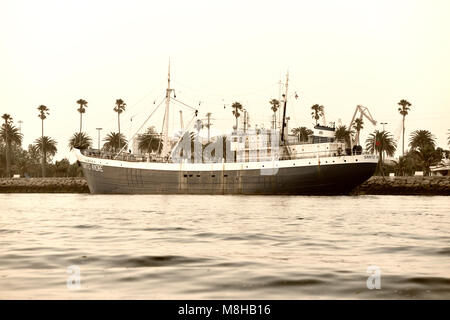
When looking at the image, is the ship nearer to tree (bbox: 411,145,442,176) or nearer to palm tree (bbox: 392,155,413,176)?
tree (bbox: 411,145,442,176)

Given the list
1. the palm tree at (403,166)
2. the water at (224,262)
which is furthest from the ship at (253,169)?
the palm tree at (403,166)

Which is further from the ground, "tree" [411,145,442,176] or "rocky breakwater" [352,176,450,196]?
"tree" [411,145,442,176]

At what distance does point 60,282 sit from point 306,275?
13.2ft

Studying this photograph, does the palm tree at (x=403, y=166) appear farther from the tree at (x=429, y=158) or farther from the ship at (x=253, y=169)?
the ship at (x=253, y=169)

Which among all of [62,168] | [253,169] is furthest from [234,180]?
[62,168]

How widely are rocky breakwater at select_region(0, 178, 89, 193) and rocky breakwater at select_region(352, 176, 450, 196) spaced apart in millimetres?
47492

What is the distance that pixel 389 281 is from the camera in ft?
29.5

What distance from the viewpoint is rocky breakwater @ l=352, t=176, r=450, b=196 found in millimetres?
79375

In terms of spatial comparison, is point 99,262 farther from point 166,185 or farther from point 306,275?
point 166,185

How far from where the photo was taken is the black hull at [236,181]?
6150cm

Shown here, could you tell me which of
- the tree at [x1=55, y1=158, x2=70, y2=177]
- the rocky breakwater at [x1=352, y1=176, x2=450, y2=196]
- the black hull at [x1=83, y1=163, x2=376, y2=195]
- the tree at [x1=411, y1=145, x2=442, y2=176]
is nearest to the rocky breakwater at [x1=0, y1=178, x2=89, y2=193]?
the black hull at [x1=83, y1=163, x2=376, y2=195]

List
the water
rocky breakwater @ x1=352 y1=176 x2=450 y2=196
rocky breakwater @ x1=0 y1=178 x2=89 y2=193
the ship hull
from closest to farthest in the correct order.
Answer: the water → the ship hull → rocky breakwater @ x1=352 y1=176 x2=450 y2=196 → rocky breakwater @ x1=0 y1=178 x2=89 y2=193
